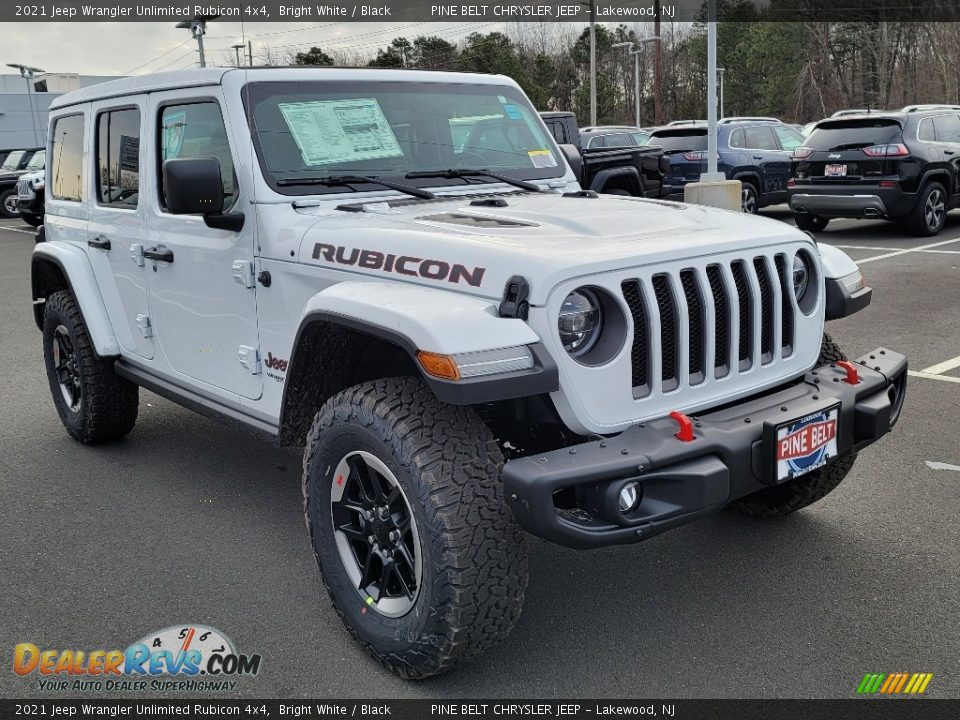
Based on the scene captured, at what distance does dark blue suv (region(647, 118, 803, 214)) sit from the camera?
15.9 m

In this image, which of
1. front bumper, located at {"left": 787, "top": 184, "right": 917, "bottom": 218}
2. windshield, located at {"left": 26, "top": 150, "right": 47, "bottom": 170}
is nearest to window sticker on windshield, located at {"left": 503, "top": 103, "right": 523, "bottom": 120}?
front bumper, located at {"left": 787, "top": 184, "right": 917, "bottom": 218}

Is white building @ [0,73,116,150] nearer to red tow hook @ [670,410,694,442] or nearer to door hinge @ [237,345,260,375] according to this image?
door hinge @ [237,345,260,375]

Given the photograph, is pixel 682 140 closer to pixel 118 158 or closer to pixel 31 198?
pixel 118 158

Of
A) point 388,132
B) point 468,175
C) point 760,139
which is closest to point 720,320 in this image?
point 468,175

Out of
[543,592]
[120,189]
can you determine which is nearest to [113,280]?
[120,189]

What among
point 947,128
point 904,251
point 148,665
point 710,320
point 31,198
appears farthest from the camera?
point 31,198

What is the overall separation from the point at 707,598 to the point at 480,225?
1616mm

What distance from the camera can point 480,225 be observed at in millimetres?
3354

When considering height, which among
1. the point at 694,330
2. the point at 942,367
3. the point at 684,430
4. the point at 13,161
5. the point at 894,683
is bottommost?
the point at 894,683

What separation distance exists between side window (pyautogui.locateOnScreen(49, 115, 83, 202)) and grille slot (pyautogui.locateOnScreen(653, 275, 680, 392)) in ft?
11.6

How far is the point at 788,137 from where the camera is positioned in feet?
56.1

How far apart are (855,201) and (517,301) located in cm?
1145

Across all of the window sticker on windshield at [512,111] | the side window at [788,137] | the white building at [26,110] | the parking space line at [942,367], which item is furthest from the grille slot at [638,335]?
the white building at [26,110]

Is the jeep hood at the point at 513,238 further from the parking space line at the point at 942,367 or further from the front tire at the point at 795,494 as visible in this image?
the parking space line at the point at 942,367
